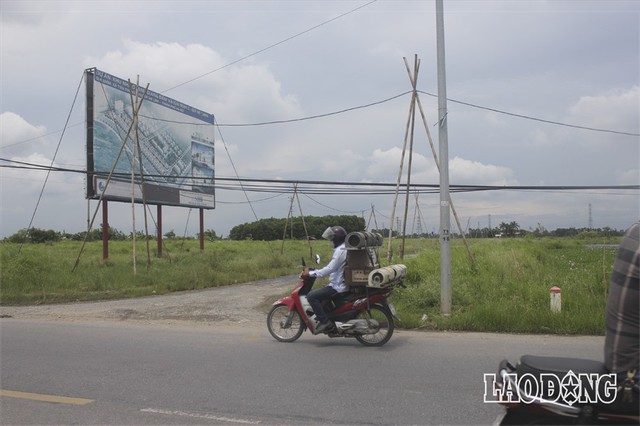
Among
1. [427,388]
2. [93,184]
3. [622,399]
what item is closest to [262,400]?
[427,388]

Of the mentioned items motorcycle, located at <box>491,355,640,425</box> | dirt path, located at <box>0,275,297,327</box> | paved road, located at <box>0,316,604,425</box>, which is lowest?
dirt path, located at <box>0,275,297,327</box>

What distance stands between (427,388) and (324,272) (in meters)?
2.68

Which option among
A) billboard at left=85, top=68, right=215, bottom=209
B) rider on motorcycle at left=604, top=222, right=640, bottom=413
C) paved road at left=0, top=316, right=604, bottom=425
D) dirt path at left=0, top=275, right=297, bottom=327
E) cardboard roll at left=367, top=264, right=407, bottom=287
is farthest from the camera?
billboard at left=85, top=68, right=215, bottom=209

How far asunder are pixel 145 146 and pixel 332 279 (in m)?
18.3

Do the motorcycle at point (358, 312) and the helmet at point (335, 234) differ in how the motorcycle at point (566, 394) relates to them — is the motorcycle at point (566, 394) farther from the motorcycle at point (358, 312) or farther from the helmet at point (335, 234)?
the helmet at point (335, 234)

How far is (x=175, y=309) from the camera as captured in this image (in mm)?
12852

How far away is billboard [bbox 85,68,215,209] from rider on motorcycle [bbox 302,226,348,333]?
8248mm

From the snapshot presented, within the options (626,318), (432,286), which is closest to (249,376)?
(626,318)

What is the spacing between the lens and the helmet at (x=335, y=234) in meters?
8.20

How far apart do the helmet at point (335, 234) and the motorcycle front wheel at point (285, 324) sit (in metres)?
1.31

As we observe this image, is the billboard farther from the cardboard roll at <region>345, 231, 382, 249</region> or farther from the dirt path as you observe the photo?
the cardboard roll at <region>345, 231, 382, 249</region>

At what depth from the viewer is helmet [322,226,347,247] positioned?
820cm

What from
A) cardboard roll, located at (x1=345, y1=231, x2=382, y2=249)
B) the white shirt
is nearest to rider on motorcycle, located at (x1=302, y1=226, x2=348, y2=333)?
the white shirt

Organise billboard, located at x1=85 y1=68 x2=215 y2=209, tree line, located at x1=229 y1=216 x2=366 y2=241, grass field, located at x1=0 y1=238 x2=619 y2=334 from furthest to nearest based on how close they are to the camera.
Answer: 1. tree line, located at x1=229 y1=216 x2=366 y2=241
2. billboard, located at x1=85 y1=68 x2=215 y2=209
3. grass field, located at x1=0 y1=238 x2=619 y2=334
